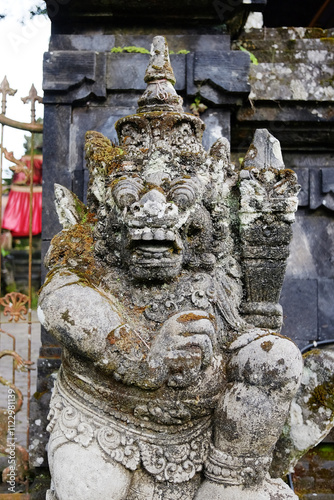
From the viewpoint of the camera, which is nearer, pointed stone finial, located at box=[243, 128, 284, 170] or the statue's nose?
the statue's nose

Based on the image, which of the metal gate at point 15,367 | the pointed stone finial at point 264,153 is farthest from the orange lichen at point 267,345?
the metal gate at point 15,367

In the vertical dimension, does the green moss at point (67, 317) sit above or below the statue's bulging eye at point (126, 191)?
below

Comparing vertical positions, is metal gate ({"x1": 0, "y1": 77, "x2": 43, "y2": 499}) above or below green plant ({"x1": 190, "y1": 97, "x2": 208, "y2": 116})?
below

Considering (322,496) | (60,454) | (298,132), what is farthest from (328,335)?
(60,454)

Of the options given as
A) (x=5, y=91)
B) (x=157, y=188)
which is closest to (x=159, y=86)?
(x=157, y=188)

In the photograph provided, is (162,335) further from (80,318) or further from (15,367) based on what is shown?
(15,367)

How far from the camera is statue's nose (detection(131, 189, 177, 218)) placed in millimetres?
2113

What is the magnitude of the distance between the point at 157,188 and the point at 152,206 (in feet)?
0.44

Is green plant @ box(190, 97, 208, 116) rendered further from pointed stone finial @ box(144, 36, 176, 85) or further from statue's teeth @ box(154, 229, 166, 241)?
statue's teeth @ box(154, 229, 166, 241)

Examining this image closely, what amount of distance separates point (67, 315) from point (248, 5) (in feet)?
8.70

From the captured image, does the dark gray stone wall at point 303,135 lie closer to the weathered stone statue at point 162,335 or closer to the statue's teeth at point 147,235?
the weathered stone statue at point 162,335

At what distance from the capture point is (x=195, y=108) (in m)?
3.49

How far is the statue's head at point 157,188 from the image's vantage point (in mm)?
2148

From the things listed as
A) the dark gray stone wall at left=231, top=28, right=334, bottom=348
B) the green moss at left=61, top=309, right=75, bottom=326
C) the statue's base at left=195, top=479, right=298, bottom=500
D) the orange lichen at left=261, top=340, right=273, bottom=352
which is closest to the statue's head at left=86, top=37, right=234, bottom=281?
the green moss at left=61, top=309, right=75, bottom=326
